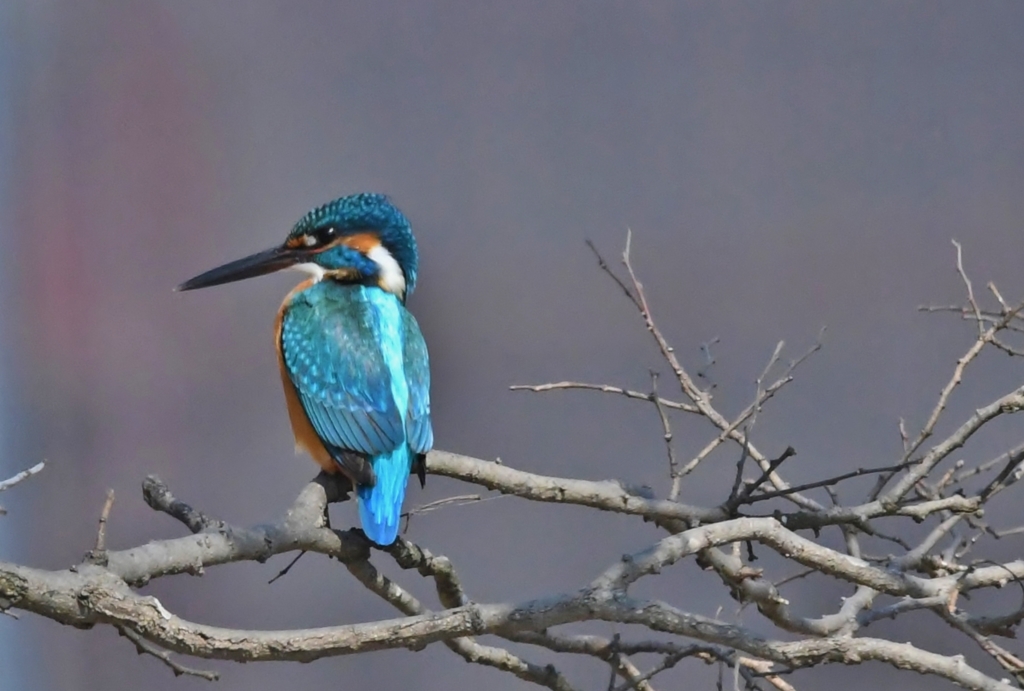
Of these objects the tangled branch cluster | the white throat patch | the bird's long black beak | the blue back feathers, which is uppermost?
the blue back feathers

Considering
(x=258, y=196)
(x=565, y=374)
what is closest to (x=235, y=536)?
(x=565, y=374)

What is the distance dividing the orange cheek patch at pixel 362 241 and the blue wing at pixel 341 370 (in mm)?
78

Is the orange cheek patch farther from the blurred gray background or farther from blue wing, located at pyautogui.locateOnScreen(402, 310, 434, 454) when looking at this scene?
the blurred gray background

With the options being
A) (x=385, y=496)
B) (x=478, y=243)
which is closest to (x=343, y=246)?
(x=385, y=496)

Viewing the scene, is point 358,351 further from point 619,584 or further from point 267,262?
point 619,584

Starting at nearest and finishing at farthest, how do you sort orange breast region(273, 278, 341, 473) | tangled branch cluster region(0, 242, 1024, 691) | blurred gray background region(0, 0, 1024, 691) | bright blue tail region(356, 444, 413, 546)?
tangled branch cluster region(0, 242, 1024, 691), bright blue tail region(356, 444, 413, 546), orange breast region(273, 278, 341, 473), blurred gray background region(0, 0, 1024, 691)

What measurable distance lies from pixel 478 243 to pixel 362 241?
83cm

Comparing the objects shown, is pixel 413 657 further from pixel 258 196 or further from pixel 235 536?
pixel 235 536

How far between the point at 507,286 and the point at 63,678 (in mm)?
1461

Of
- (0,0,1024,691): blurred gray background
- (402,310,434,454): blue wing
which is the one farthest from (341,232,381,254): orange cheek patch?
(0,0,1024,691): blurred gray background

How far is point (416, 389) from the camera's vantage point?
179 cm

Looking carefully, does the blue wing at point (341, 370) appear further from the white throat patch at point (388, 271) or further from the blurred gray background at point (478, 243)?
the blurred gray background at point (478, 243)

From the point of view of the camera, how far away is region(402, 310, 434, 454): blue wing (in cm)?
170

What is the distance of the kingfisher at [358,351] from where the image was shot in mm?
1654
